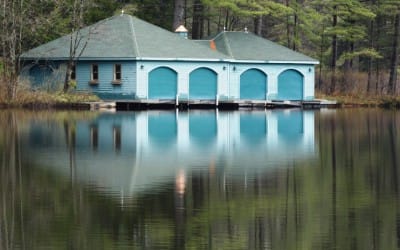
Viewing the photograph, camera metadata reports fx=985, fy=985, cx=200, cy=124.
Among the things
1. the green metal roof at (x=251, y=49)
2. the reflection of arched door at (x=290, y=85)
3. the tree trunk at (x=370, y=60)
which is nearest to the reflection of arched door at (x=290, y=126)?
the reflection of arched door at (x=290, y=85)

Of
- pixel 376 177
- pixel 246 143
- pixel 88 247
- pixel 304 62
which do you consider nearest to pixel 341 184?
pixel 376 177

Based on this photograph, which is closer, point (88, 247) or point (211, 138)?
point (88, 247)

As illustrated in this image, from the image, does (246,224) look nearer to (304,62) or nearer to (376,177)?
(376,177)

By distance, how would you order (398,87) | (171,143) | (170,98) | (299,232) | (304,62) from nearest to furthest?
(299,232) → (171,143) → (170,98) → (304,62) → (398,87)

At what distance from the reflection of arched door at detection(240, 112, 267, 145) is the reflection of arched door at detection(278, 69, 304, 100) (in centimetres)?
773

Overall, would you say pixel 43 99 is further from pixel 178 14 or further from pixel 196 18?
pixel 196 18

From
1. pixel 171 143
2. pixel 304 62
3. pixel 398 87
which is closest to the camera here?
pixel 171 143

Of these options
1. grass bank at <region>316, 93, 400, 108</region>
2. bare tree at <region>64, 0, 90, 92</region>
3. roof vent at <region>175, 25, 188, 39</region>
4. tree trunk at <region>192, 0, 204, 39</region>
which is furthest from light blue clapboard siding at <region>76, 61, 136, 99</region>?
tree trunk at <region>192, 0, 204, 39</region>

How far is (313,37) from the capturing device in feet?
229

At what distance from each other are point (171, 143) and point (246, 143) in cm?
237

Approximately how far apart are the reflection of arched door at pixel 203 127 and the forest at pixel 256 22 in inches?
361

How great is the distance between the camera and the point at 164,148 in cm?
2822

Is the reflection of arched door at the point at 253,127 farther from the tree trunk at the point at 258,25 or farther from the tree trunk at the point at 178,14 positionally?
the tree trunk at the point at 258,25

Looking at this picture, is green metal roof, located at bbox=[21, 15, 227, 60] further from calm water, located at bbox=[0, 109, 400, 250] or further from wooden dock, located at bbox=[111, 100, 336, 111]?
calm water, located at bbox=[0, 109, 400, 250]
